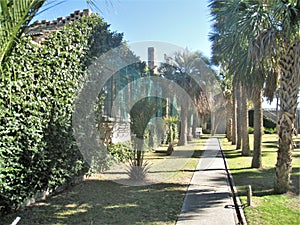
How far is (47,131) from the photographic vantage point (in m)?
6.71

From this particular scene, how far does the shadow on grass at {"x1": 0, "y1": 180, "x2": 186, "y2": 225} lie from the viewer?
18.0 feet

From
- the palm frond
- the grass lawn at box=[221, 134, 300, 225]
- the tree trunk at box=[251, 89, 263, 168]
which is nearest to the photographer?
the palm frond

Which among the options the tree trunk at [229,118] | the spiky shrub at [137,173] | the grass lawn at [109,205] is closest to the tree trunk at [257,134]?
the grass lawn at [109,205]

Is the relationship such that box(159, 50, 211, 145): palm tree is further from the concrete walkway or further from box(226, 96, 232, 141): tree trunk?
the concrete walkway

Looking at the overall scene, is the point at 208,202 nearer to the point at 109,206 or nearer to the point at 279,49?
the point at 109,206

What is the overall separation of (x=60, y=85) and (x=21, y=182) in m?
2.82

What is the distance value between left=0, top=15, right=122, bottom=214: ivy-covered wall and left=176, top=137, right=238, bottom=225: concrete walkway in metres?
3.55

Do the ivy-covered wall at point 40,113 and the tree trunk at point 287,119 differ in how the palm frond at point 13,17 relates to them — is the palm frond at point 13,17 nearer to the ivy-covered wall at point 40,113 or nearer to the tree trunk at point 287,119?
the ivy-covered wall at point 40,113

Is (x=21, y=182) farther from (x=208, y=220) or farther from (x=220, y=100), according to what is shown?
(x=220, y=100)

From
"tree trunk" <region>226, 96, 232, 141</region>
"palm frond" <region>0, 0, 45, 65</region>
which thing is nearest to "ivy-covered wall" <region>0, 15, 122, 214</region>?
"palm frond" <region>0, 0, 45, 65</region>

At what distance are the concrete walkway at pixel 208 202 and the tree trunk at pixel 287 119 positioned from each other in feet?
5.06

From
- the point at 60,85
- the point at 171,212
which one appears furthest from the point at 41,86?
the point at 171,212

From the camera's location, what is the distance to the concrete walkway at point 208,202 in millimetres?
5394

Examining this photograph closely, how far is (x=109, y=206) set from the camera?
21.0 feet
